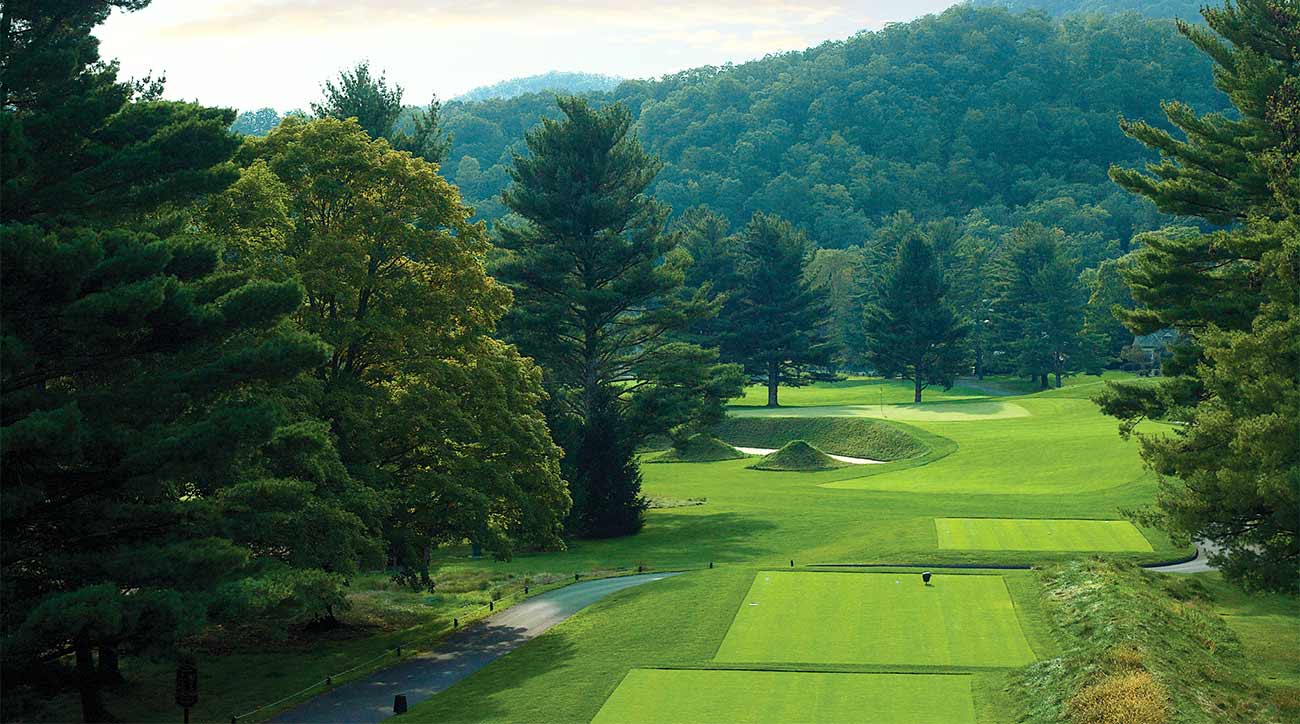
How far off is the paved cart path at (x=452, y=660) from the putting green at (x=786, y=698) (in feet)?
16.2

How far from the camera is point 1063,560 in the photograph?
3781 centimetres

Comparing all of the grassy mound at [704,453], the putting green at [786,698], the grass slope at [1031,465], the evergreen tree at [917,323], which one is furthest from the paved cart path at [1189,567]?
the evergreen tree at [917,323]

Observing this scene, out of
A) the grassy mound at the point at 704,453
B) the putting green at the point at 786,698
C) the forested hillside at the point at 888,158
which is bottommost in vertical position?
the grassy mound at the point at 704,453

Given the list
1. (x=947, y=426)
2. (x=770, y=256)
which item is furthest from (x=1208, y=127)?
(x=770, y=256)

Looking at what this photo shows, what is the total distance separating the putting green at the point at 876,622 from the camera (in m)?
26.2

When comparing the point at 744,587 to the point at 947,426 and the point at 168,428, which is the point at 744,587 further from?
the point at 947,426

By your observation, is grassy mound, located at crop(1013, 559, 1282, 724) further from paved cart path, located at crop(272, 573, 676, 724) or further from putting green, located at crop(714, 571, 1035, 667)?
paved cart path, located at crop(272, 573, 676, 724)

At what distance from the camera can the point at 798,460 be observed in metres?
67.8

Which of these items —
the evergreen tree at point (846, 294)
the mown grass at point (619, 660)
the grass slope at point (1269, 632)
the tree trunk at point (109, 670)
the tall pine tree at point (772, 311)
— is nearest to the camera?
the mown grass at point (619, 660)

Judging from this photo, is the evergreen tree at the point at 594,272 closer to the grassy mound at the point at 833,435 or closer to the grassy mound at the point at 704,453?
the grassy mound at the point at 704,453

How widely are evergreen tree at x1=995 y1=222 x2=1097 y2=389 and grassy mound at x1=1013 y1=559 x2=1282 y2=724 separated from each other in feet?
253

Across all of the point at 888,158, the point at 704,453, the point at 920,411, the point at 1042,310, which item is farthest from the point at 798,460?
the point at 888,158

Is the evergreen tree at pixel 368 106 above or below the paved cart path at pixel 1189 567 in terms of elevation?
above

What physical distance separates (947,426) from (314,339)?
5828cm
